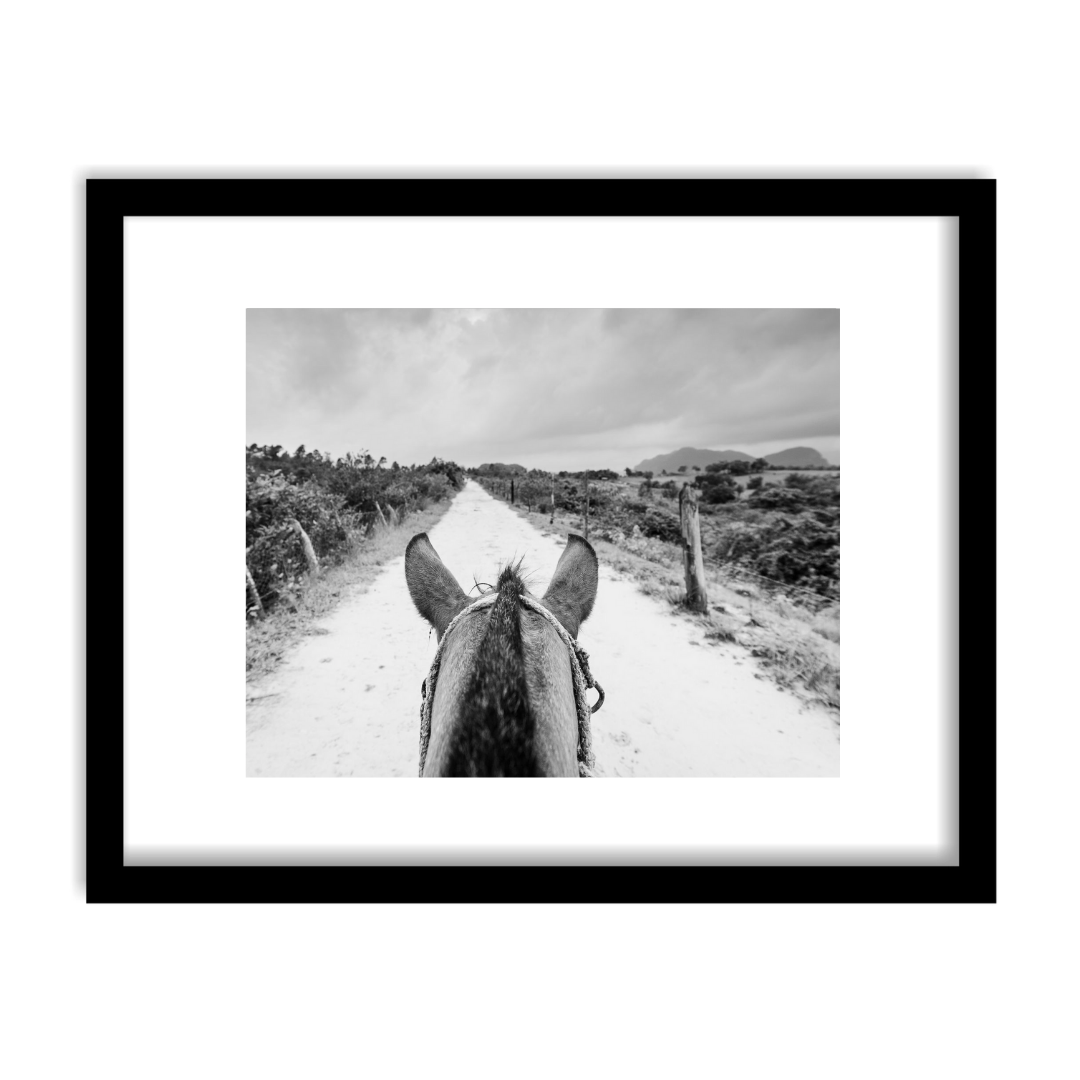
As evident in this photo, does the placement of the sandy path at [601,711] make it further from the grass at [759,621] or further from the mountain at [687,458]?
the mountain at [687,458]

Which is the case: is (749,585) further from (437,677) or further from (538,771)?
(437,677)

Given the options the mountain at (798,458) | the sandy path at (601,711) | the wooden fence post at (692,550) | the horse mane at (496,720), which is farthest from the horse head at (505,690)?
the mountain at (798,458)

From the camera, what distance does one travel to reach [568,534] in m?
1.59

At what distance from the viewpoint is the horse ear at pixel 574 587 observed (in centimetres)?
130

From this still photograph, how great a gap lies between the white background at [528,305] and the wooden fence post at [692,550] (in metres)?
0.47

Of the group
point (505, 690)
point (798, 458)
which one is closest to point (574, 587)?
point (505, 690)

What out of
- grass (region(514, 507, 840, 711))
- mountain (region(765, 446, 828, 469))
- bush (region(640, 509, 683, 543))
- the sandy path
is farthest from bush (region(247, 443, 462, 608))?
mountain (region(765, 446, 828, 469))

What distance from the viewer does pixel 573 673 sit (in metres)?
1.07

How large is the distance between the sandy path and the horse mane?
1.58ft

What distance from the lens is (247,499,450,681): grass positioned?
1.23 metres

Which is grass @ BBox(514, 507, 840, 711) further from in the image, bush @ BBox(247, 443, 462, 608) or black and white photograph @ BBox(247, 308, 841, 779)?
bush @ BBox(247, 443, 462, 608)

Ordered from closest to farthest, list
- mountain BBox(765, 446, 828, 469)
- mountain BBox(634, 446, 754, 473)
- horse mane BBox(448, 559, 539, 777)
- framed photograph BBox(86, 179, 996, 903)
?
horse mane BBox(448, 559, 539, 777) < framed photograph BBox(86, 179, 996, 903) < mountain BBox(765, 446, 828, 469) < mountain BBox(634, 446, 754, 473)
